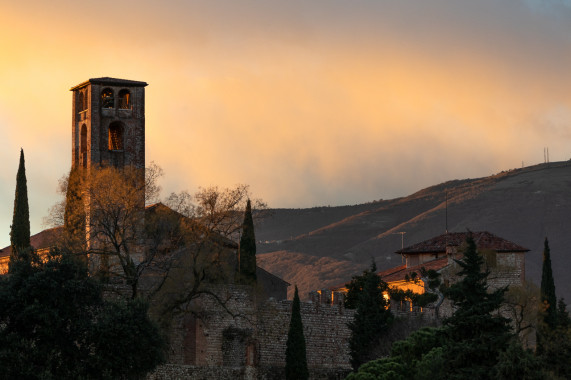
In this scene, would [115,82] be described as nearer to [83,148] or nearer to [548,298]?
[83,148]

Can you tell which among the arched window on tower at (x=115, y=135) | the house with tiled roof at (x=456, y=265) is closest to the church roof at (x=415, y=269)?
the house with tiled roof at (x=456, y=265)

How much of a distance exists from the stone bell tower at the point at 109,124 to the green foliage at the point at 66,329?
38.1 metres

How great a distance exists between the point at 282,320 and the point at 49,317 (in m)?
17.2

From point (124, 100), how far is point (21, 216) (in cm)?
2153

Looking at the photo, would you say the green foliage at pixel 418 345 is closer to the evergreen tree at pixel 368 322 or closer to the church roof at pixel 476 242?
the evergreen tree at pixel 368 322

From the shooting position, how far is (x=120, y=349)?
40312 mm

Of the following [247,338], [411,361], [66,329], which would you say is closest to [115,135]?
[247,338]

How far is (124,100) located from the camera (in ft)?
266

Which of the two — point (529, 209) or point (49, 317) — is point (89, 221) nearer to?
point (49, 317)

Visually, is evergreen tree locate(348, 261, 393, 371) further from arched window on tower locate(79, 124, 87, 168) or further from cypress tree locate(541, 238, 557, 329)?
arched window on tower locate(79, 124, 87, 168)

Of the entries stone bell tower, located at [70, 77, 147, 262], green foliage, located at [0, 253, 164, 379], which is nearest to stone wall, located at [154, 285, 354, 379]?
green foliage, located at [0, 253, 164, 379]

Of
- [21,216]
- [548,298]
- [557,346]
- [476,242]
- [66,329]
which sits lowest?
[557,346]

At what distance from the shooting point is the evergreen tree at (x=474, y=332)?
3956 cm

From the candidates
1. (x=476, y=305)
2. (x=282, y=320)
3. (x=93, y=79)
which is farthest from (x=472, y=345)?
(x=93, y=79)
